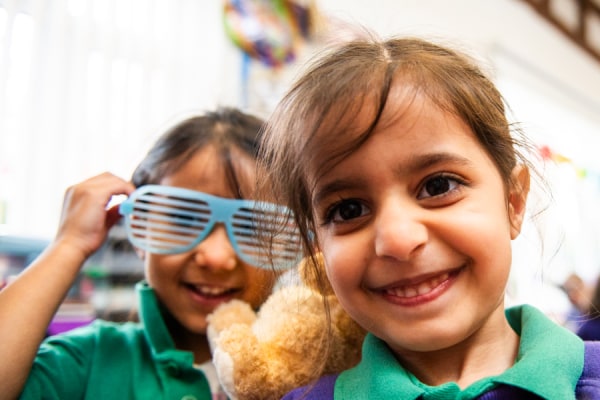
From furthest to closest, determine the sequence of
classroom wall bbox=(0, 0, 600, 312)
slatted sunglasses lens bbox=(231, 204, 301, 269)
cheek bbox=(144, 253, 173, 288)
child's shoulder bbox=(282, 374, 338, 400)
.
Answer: classroom wall bbox=(0, 0, 600, 312)
cheek bbox=(144, 253, 173, 288)
slatted sunglasses lens bbox=(231, 204, 301, 269)
child's shoulder bbox=(282, 374, 338, 400)

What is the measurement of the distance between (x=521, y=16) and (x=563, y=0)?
26.4 inches

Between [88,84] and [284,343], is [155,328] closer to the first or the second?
[284,343]

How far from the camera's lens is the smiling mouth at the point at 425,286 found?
56cm

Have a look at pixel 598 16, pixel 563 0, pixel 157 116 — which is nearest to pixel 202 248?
pixel 157 116

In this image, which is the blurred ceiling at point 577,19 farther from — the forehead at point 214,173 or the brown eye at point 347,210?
the brown eye at point 347,210

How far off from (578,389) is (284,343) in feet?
1.11

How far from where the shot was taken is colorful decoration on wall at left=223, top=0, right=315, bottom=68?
1.95 meters

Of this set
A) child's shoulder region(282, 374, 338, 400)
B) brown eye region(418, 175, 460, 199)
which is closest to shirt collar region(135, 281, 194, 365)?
child's shoulder region(282, 374, 338, 400)

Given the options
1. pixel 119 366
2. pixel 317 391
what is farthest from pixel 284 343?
pixel 119 366

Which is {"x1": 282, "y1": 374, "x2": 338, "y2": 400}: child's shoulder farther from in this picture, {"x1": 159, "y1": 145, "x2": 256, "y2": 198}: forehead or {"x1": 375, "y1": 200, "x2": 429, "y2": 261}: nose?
{"x1": 159, "y1": 145, "x2": 256, "y2": 198}: forehead

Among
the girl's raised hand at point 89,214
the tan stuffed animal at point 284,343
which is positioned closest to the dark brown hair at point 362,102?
the tan stuffed animal at point 284,343

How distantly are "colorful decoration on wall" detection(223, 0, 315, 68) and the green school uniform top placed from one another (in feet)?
4.20

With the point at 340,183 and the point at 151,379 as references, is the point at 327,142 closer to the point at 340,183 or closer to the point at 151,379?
the point at 340,183

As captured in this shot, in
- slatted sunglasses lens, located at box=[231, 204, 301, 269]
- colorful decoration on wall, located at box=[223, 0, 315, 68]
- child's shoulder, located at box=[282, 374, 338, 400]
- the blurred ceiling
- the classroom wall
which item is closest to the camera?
child's shoulder, located at box=[282, 374, 338, 400]
